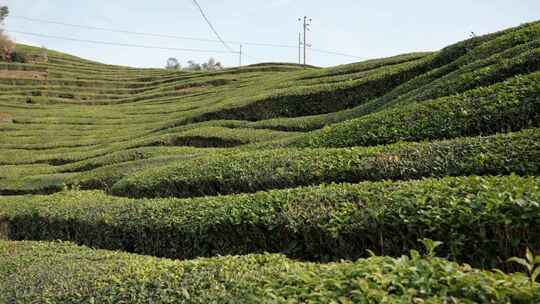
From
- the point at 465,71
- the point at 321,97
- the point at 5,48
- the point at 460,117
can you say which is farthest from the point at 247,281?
the point at 5,48

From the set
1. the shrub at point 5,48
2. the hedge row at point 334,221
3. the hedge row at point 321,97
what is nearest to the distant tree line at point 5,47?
the shrub at point 5,48

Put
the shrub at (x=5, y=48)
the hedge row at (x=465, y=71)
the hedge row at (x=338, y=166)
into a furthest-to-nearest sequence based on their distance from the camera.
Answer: the shrub at (x=5, y=48), the hedge row at (x=465, y=71), the hedge row at (x=338, y=166)

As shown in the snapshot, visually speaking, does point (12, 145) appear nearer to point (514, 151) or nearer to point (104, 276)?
point (104, 276)

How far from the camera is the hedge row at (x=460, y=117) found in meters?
9.34

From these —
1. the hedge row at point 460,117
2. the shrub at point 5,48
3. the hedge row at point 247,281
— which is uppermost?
the shrub at point 5,48

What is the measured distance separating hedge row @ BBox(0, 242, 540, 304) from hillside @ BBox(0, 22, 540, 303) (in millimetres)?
16

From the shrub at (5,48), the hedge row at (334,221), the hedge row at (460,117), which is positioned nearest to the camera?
the hedge row at (334,221)

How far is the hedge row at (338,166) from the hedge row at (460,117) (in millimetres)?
1256

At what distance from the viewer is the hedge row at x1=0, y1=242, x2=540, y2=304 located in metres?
3.34

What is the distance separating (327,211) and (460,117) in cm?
464

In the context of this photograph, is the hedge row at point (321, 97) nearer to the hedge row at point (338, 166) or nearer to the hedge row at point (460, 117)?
the hedge row at point (460, 117)

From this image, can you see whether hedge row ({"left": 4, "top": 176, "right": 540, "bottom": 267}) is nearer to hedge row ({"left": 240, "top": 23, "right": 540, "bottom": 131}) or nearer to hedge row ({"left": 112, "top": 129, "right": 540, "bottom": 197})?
hedge row ({"left": 112, "top": 129, "right": 540, "bottom": 197})

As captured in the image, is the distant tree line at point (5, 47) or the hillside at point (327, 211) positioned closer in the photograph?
the hillside at point (327, 211)

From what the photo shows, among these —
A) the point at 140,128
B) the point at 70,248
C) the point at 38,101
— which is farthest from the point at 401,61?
the point at 38,101
